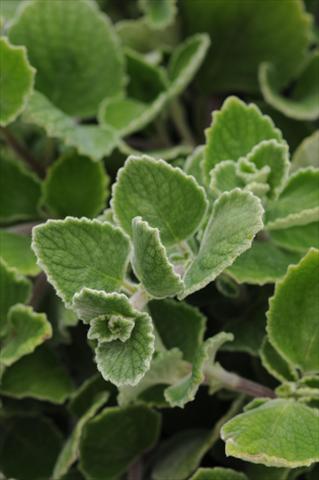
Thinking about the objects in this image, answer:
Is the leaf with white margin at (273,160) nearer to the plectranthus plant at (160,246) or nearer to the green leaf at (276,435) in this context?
the plectranthus plant at (160,246)

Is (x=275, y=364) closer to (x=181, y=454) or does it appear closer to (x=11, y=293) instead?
(x=181, y=454)

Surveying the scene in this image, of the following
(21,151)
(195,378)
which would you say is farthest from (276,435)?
(21,151)

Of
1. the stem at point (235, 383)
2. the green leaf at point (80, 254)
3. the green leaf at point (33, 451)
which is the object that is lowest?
the green leaf at point (33, 451)

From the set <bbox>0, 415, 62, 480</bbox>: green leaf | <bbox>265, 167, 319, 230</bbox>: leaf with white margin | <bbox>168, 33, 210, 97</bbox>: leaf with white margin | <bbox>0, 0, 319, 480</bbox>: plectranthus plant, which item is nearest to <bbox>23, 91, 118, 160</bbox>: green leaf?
<bbox>0, 0, 319, 480</bbox>: plectranthus plant

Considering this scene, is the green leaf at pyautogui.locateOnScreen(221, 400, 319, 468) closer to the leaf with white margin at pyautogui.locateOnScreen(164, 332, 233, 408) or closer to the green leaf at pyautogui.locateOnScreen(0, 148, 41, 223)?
the leaf with white margin at pyautogui.locateOnScreen(164, 332, 233, 408)

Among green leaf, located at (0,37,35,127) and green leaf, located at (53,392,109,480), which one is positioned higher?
green leaf, located at (0,37,35,127)

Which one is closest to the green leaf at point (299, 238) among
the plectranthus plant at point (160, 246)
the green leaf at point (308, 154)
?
the plectranthus plant at point (160, 246)
